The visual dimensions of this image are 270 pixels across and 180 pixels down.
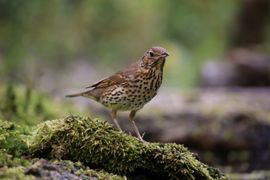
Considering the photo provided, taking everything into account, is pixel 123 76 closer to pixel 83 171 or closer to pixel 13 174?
pixel 83 171

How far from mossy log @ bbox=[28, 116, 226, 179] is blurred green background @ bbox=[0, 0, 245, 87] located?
6610mm

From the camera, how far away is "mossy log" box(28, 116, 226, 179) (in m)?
4.80

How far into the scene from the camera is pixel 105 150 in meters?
4.84

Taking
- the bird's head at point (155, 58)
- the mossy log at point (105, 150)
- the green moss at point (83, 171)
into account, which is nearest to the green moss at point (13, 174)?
the green moss at point (83, 171)

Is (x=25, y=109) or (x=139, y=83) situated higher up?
(x=139, y=83)

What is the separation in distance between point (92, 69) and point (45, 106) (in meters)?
11.1

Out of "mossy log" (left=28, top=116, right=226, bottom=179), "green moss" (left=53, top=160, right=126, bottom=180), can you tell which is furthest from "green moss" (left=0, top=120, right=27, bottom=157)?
"green moss" (left=53, top=160, right=126, bottom=180)

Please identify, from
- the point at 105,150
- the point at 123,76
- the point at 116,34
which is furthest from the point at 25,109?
the point at 116,34

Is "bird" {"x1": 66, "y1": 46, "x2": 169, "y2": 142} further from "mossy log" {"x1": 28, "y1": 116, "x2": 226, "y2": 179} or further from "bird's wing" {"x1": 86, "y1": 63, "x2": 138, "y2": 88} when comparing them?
"mossy log" {"x1": 28, "y1": 116, "x2": 226, "y2": 179}

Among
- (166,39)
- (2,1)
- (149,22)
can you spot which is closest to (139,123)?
(2,1)

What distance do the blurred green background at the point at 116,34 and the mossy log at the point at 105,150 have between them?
A: 6.61m

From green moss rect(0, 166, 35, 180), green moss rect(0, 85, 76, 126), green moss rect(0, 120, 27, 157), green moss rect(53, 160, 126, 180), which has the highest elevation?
green moss rect(0, 120, 27, 157)

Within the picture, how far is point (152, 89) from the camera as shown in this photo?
6008mm

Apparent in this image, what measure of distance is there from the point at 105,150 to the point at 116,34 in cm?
1364
